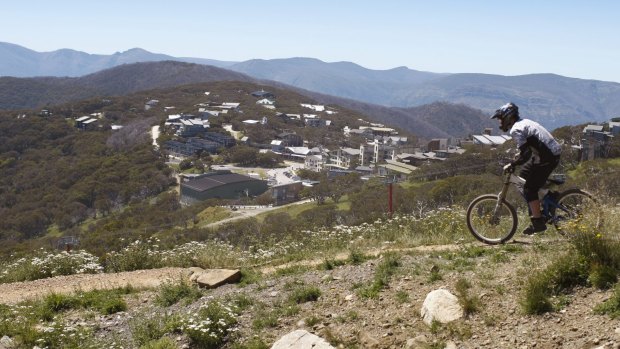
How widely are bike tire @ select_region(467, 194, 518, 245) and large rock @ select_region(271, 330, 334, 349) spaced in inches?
144

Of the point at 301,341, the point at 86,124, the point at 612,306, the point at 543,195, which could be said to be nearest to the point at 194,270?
the point at 301,341

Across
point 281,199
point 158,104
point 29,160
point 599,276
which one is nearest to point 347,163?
point 281,199

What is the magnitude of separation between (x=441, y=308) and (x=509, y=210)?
2.85 metres

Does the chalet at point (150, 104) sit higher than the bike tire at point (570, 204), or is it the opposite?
the bike tire at point (570, 204)

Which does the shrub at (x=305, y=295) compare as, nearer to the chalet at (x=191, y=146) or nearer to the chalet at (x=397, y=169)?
the chalet at (x=397, y=169)

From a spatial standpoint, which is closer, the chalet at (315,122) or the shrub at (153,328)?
the shrub at (153,328)

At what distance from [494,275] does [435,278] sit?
28.1 inches

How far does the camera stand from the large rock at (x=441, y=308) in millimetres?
5734

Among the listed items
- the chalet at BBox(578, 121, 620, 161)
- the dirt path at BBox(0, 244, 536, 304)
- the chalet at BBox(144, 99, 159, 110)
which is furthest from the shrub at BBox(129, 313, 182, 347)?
the chalet at BBox(144, 99, 159, 110)

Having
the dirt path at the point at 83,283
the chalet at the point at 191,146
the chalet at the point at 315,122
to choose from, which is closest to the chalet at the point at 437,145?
the chalet at the point at 191,146

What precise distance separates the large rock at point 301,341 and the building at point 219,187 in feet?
170

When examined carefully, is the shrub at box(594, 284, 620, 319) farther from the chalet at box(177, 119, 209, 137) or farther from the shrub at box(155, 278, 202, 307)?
the chalet at box(177, 119, 209, 137)

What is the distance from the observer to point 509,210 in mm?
8078

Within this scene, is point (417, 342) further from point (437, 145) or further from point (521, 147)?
point (437, 145)
